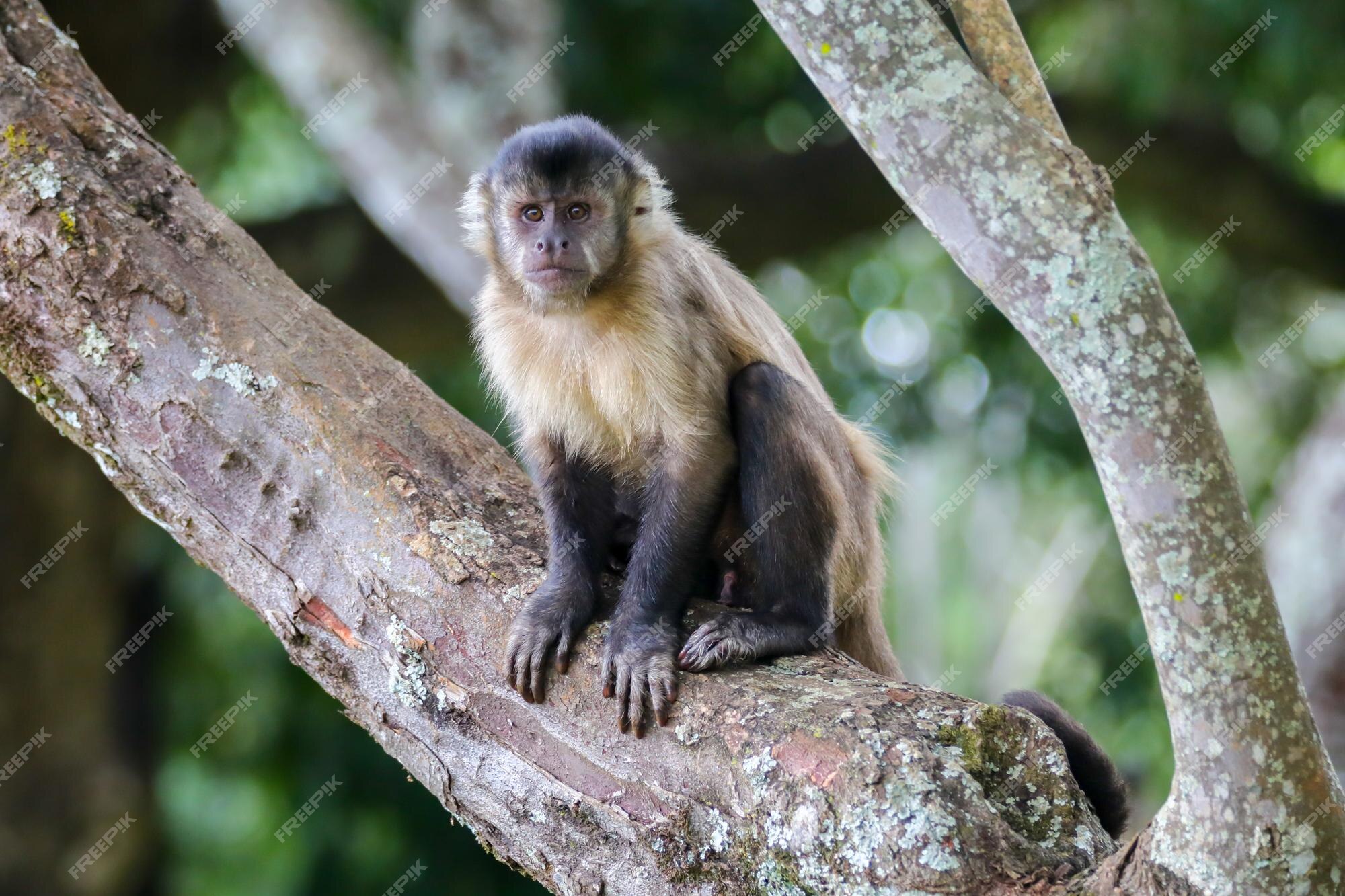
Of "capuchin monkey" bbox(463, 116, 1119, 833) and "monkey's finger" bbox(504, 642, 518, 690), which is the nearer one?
"monkey's finger" bbox(504, 642, 518, 690)

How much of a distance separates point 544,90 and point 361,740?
5285 millimetres

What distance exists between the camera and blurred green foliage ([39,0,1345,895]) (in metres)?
9.47

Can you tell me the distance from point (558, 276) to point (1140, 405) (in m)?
2.74

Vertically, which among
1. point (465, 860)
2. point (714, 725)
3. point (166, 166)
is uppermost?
point (714, 725)

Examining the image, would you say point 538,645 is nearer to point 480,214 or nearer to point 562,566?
point 562,566

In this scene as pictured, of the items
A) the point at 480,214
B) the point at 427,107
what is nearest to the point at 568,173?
the point at 480,214

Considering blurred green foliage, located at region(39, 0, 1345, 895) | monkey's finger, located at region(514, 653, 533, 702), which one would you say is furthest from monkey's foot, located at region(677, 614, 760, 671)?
blurred green foliage, located at region(39, 0, 1345, 895)

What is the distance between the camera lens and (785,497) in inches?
174

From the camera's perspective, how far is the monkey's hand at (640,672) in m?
3.55

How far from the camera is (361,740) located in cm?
966

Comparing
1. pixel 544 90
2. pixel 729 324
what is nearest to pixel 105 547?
pixel 544 90

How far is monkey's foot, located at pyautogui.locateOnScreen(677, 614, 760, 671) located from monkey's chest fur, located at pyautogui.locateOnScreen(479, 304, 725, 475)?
0.86m

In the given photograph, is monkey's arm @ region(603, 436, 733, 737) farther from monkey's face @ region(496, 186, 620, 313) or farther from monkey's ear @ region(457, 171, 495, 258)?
monkey's ear @ region(457, 171, 495, 258)

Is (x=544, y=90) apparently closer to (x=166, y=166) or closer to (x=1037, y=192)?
(x=166, y=166)
